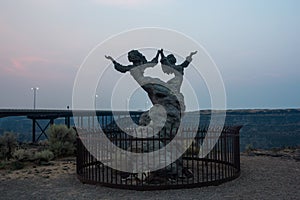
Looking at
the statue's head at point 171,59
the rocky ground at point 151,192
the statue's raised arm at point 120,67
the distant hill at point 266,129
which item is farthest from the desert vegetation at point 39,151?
the distant hill at point 266,129

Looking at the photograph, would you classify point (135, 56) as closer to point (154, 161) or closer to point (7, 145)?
point (154, 161)

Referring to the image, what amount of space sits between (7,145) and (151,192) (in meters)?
10.6

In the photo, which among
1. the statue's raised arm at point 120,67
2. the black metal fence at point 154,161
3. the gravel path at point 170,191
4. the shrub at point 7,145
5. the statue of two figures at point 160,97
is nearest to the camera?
the gravel path at point 170,191

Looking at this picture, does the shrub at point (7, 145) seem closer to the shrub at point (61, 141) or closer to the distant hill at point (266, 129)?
the shrub at point (61, 141)

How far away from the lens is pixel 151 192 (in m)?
8.05

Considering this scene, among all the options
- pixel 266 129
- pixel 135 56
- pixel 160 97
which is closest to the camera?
pixel 160 97

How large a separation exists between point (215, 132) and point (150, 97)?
2453mm

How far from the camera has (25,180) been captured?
32.4ft

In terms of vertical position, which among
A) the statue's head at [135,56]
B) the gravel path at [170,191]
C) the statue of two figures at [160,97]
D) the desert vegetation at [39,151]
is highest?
the statue's head at [135,56]

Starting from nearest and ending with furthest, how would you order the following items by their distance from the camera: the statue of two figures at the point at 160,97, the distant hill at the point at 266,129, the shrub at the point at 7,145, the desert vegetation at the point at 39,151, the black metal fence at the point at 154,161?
the black metal fence at the point at 154,161 < the statue of two figures at the point at 160,97 < the desert vegetation at the point at 39,151 < the shrub at the point at 7,145 < the distant hill at the point at 266,129

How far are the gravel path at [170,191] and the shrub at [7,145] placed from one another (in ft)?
19.6

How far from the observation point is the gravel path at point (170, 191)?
762 centimetres

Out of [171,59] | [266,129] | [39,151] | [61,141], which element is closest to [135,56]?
[171,59]

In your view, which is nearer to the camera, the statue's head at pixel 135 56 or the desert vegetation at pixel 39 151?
the statue's head at pixel 135 56
